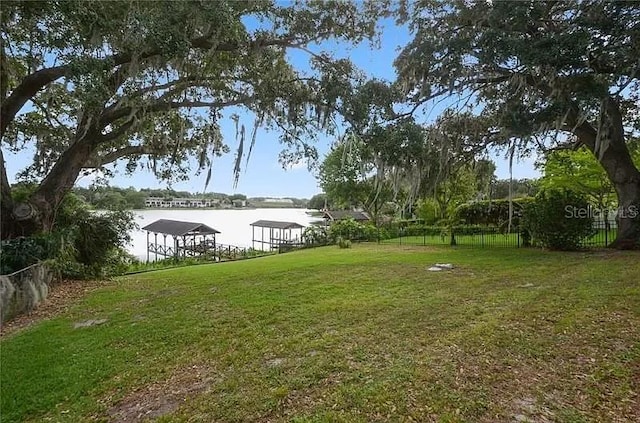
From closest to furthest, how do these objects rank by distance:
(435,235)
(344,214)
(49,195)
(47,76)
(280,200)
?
(47,76), (49,195), (435,235), (280,200), (344,214)

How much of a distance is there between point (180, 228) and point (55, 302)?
68.5ft

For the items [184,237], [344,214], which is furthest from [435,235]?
[184,237]

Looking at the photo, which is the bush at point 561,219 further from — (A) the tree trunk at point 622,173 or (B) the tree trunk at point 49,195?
(B) the tree trunk at point 49,195

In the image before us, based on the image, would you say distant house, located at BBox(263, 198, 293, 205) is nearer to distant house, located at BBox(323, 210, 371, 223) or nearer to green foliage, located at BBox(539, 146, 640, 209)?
distant house, located at BBox(323, 210, 371, 223)

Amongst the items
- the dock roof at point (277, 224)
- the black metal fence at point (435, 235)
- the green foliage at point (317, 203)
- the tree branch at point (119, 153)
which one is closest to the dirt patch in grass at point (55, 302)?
the tree branch at point (119, 153)

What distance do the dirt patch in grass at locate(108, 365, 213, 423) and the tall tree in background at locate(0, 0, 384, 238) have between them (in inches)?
171

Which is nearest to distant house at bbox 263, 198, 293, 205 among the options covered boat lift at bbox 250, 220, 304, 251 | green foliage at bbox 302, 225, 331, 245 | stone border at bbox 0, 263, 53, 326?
covered boat lift at bbox 250, 220, 304, 251

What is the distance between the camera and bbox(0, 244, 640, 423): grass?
283cm

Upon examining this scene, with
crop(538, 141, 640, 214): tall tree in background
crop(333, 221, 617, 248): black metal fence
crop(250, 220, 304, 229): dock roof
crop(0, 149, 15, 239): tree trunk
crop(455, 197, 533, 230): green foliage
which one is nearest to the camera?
crop(0, 149, 15, 239): tree trunk

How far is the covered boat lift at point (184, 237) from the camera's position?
26375 mm

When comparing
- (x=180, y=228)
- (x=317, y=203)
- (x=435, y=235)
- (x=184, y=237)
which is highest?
(x=317, y=203)

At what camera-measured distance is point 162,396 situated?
10.2 feet

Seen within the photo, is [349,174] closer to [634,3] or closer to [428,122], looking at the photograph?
[428,122]

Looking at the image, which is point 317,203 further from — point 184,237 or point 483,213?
point 483,213
